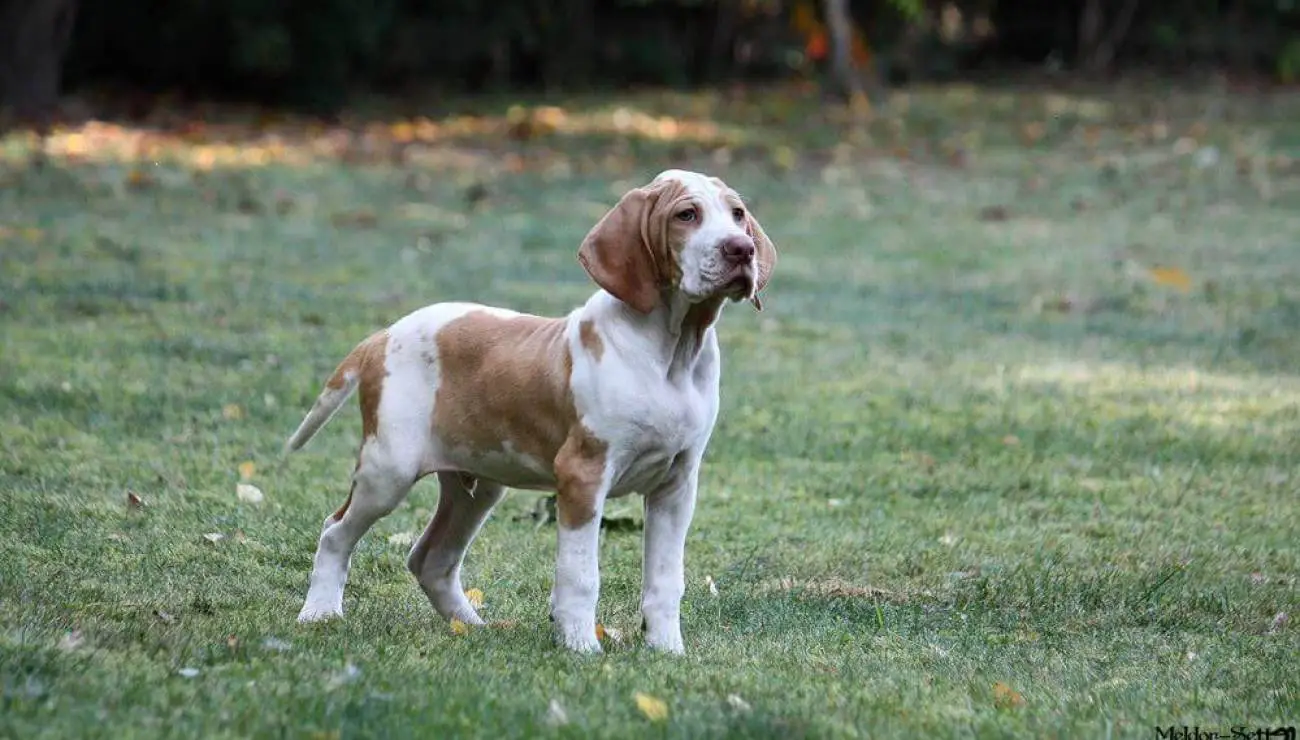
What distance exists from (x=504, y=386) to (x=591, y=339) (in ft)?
1.08

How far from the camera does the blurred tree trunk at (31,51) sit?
2130 centimetres

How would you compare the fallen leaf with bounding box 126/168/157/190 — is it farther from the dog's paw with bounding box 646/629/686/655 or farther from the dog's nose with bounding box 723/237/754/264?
the dog's nose with bounding box 723/237/754/264

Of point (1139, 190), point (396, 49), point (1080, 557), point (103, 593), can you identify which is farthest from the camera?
point (396, 49)

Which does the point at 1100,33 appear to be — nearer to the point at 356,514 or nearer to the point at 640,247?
the point at 640,247

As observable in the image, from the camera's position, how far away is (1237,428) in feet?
30.5

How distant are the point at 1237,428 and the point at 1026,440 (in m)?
1.12

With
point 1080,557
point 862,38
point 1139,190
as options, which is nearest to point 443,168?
point 1139,190

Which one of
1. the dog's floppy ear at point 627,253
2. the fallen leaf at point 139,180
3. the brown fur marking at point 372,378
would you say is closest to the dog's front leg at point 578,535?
the dog's floppy ear at point 627,253

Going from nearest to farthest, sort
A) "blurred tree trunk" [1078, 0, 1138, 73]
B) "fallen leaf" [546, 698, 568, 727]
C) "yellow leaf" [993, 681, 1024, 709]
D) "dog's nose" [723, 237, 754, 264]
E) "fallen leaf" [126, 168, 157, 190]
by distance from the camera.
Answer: "fallen leaf" [546, 698, 568, 727] < "yellow leaf" [993, 681, 1024, 709] < "dog's nose" [723, 237, 754, 264] < "fallen leaf" [126, 168, 157, 190] < "blurred tree trunk" [1078, 0, 1138, 73]

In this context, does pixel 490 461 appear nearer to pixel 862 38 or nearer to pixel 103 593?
pixel 103 593

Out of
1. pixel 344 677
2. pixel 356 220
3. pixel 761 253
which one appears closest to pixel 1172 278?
pixel 356 220

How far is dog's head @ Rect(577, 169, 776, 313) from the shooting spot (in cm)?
500

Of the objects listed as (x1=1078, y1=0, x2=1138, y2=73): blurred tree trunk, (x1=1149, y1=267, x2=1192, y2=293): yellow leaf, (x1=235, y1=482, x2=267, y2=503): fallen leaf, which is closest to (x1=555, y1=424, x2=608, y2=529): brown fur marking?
(x1=235, y1=482, x2=267, y2=503): fallen leaf

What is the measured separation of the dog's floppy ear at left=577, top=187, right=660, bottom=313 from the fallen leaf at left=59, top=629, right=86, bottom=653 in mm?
1661
